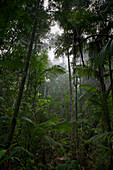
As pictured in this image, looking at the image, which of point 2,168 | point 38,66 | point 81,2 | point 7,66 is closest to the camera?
point 2,168

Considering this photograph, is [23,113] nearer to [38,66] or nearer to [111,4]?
[38,66]

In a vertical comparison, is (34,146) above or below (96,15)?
below

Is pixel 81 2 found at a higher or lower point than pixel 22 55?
higher

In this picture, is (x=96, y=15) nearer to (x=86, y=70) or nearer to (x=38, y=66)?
(x=86, y=70)

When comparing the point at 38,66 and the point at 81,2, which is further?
the point at 81,2

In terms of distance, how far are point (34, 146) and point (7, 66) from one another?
5.52 feet

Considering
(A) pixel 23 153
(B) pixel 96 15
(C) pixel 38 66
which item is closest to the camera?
(A) pixel 23 153

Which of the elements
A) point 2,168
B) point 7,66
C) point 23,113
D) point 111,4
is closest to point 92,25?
point 111,4

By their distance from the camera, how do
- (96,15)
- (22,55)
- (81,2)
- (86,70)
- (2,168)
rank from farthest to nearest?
(81,2)
(96,15)
(86,70)
(22,55)
(2,168)

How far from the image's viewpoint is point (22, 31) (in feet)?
8.70

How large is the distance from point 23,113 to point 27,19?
1846mm

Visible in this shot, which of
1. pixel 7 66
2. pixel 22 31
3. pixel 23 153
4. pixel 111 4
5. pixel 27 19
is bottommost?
pixel 23 153

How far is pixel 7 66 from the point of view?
5.89 ft

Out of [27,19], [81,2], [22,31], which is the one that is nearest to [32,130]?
[27,19]
